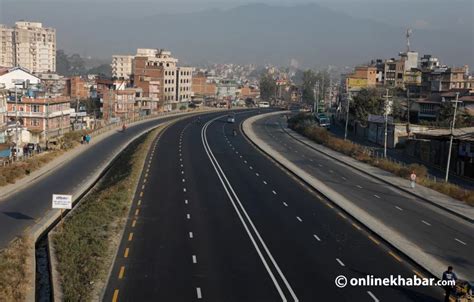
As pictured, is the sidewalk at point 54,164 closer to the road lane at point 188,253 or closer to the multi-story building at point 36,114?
the multi-story building at point 36,114

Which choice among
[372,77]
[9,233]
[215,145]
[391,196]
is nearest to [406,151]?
[215,145]

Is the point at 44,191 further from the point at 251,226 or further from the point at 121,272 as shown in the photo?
the point at 121,272

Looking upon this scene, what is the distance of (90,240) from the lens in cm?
2744

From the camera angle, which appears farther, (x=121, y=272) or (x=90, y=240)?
(x=90, y=240)

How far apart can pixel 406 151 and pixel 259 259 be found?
47.3 metres

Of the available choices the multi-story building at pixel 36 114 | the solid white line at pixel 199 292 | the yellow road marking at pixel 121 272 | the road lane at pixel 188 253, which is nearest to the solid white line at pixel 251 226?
the road lane at pixel 188 253

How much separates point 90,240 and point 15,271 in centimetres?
406

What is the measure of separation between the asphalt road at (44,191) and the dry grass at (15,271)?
1.71 m

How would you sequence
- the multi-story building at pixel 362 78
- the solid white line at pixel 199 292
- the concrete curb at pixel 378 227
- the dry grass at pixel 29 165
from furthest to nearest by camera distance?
the multi-story building at pixel 362 78 < the dry grass at pixel 29 165 < the concrete curb at pixel 378 227 < the solid white line at pixel 199 292

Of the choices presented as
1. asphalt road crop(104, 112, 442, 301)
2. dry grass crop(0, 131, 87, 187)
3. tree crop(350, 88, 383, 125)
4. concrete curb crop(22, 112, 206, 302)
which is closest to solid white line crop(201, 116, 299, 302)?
asphalt road crop(104, 112, 442, 301)

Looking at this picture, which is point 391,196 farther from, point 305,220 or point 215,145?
point 215,145

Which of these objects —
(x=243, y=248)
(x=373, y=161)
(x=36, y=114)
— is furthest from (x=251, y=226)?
(x=36, y=114)

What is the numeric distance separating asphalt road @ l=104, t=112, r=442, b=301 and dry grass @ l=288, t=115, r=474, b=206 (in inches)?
359

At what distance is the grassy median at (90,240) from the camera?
71.4 feet
